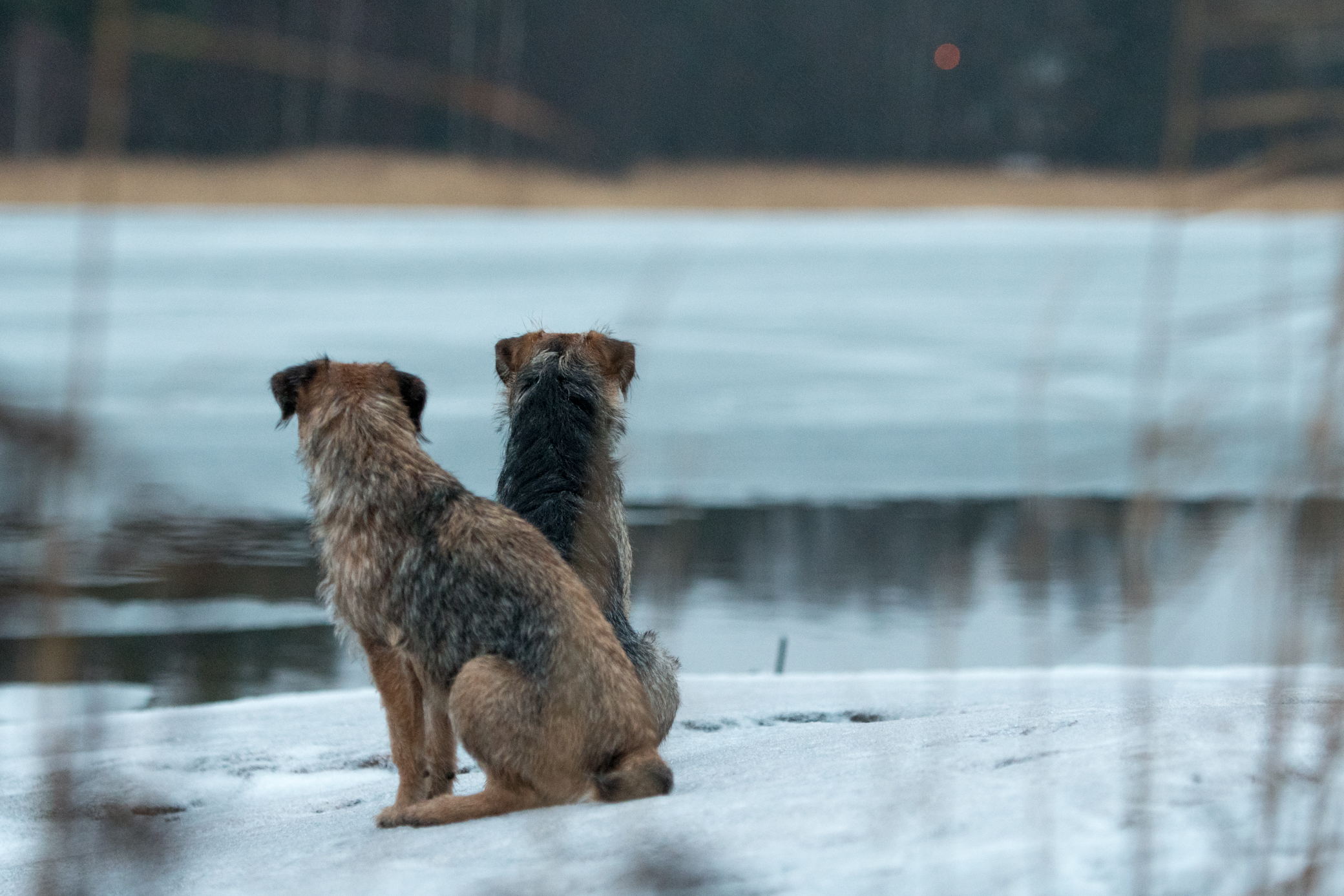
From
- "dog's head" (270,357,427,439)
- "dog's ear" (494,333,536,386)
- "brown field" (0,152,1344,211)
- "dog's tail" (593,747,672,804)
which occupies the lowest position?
"dog's tail" (593,747,672,804)

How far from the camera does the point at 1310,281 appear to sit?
2295 millimetres

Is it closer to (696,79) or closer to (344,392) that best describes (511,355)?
(344,392)

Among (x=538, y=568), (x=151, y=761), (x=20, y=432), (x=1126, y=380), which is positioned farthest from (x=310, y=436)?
(x=1126, y=380)

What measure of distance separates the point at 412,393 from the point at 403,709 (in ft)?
2.93

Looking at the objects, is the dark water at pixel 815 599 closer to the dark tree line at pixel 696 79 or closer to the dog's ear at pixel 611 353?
the dog's ear at pixel 611 353

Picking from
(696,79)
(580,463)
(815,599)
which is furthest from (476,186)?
(580,463)

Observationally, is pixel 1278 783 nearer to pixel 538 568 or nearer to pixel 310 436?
pixel 538 568

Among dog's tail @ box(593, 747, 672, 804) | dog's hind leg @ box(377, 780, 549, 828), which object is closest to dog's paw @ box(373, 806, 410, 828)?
dog's hind leg @ box(377, 780, 549, 828)

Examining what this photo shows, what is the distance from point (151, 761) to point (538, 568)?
184cm

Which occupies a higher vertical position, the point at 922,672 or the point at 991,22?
the point at 991,22

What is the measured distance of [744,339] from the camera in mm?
15516

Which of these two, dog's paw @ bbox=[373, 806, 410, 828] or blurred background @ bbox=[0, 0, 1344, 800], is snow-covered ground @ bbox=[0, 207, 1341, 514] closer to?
blurred background @ bbox=[0, 0, 1344, 800]

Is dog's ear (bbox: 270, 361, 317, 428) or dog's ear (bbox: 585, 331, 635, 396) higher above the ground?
dog's ear (bbox: 585, 331, 635, 396)

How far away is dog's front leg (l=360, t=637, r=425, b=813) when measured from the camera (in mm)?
3371
